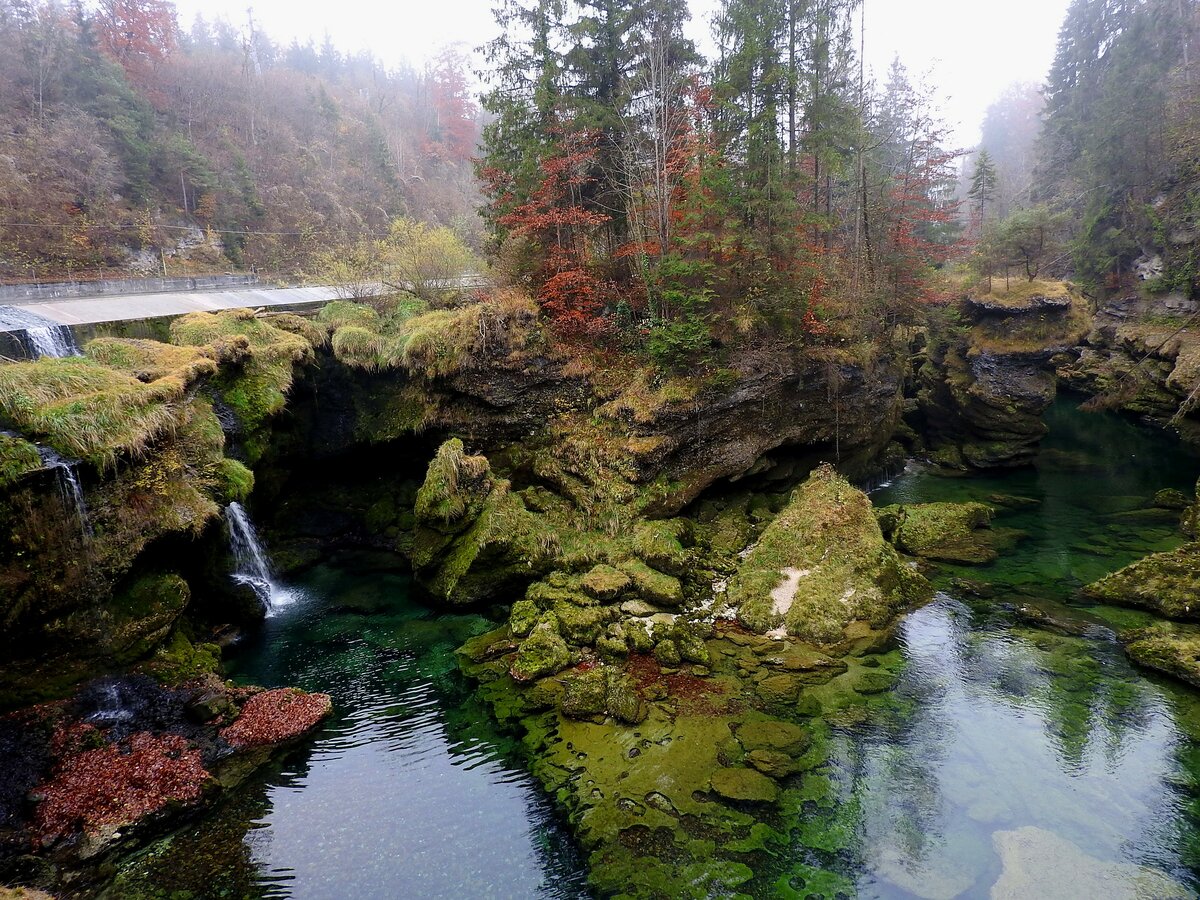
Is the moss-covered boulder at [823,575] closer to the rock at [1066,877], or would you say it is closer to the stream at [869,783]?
the stream at [869,783]

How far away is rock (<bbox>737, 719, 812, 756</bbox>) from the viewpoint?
9.01 metres

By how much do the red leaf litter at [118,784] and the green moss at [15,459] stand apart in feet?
13.9

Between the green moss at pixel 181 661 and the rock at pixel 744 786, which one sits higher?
the green moss at pixel 181 661

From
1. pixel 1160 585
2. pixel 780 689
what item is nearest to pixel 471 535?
pixel 780 689

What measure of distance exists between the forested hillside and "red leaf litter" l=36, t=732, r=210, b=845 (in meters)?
24.0

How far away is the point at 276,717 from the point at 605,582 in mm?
6760

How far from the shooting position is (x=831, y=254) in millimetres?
20062

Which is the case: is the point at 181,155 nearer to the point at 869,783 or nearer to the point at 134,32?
the point at 134,32

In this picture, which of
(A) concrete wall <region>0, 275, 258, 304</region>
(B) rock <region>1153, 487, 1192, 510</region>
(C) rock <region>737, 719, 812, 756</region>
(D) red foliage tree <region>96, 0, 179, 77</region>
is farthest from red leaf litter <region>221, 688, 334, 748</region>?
(D) red foliage tree <region>96, 0, 179, 77</region>

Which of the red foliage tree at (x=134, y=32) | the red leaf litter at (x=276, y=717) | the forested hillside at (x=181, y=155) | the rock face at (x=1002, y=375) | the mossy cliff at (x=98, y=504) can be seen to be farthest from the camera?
the red foliage tree at (x=134, y=32)

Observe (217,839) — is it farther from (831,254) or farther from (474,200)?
(474,200)

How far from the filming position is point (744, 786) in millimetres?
8289

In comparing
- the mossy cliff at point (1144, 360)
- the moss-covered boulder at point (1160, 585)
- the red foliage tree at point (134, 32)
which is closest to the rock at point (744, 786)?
the moss-covered boulder at point (1160, 585)

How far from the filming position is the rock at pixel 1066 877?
6664mm
